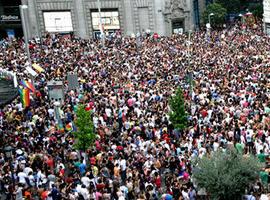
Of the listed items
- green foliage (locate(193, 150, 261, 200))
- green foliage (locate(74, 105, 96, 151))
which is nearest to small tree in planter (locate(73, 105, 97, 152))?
green foliage (locate(74, 105, 96, 151))

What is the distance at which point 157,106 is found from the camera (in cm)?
3020

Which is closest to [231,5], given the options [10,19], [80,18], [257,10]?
[257,10]

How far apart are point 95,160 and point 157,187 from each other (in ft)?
11.8

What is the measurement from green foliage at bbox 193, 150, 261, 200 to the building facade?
51927 mm

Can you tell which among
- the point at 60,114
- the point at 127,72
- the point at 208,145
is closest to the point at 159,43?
the point at 127,72

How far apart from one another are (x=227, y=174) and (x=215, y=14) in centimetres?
5768

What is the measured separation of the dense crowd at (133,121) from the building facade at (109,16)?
64.9 feet

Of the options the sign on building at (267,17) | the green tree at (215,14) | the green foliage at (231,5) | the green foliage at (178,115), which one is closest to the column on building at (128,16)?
the green tree at (215,14)

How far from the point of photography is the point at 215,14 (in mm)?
72938

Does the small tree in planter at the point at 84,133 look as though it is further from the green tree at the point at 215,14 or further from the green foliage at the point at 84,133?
the green tree at the point at 215,14

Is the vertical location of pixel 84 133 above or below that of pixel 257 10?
below

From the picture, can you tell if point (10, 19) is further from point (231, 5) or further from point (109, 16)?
point (231, 5)

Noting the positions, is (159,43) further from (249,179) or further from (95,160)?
(249,179)

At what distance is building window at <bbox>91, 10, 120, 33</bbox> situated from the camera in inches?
2763
